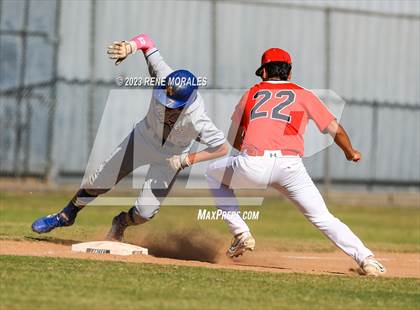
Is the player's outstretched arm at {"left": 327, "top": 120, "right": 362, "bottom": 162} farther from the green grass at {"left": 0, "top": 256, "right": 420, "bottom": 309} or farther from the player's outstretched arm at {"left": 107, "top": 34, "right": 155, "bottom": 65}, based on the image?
the player's outstretched arm at {"left": 107, "top": 34, "right": 155, "bottom": 65}

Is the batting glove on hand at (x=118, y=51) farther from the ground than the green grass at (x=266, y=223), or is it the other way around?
the batting glove on hand at (x=118, y=51)

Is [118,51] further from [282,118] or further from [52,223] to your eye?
[52,223]

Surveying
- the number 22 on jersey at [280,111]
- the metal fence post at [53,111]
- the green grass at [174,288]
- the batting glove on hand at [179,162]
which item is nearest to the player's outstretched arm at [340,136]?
the number 22 on jersey at [280,111]

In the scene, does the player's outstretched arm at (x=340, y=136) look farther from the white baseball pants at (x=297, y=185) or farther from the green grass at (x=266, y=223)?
the green grass at (x=266, y=223)

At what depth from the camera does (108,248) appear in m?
11.3

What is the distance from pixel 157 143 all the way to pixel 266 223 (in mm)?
8479

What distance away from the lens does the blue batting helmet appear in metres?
11.1

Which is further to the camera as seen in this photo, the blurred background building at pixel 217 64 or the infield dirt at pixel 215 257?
the blurred background building at pixel 217 64

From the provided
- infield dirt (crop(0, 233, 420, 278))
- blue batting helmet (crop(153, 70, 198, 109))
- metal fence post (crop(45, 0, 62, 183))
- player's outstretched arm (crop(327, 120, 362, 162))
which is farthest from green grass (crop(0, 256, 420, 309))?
metal fence post (crop(45, 0, 62, 183))

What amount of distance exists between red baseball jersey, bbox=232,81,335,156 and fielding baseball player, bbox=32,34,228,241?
2.39ft

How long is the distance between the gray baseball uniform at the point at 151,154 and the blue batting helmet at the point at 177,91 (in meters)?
0.23

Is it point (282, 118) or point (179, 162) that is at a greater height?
point (282, 118)

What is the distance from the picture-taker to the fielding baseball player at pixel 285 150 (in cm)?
1058

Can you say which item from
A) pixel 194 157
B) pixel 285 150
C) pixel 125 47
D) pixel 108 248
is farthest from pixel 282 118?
pixel 108 248
